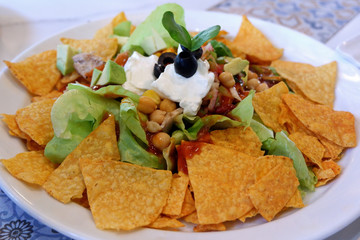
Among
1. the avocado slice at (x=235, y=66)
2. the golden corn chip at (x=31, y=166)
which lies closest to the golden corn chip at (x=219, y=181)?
the avocado slice at (x=235, y=66)

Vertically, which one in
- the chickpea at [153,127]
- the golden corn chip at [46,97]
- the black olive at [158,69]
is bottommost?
the chickpea at [153,127]

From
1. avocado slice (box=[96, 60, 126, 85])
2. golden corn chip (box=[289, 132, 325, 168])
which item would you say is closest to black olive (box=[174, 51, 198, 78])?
avocado slice (box=[96, 60, 126, 85])

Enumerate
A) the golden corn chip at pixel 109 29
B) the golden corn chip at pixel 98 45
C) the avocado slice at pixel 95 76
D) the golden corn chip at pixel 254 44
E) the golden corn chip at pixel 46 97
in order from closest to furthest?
the avocado slice at pixel 95 76, the golden corn chip at pixel 46 97, the golden corn chip at pixel 98 45, the golden corn chip at pixel 254 44, the golden corn chip at pixel 109 29

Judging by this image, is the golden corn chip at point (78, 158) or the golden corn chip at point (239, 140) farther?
the golden corn chip at point (239, 140)

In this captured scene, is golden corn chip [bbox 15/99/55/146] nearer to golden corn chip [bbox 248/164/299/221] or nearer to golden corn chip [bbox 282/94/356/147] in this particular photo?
golden corn chip [bbox 248/164/299/221]

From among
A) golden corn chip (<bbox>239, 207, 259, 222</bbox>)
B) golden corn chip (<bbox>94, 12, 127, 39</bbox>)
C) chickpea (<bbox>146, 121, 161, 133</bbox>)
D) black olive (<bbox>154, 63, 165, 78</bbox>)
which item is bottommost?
golden corn chip (<bbox>239, 207, 259, 222</bbox>)

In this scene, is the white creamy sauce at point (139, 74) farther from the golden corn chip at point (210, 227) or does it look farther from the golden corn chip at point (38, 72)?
the golden corn chip at point (210, 227)

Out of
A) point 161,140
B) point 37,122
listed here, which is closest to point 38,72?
point 37,122
